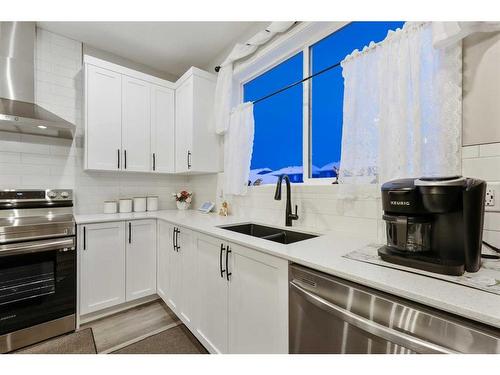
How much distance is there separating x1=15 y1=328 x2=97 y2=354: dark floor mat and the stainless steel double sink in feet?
4.45

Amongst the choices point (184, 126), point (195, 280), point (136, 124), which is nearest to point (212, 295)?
point (195, 280)

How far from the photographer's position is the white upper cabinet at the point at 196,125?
8.24 feet

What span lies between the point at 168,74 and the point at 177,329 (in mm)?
3088

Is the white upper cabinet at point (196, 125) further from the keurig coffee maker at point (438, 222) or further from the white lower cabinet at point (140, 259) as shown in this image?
the keurig coffee maker at point (438, 222)

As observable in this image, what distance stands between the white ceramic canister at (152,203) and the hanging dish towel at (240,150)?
1063mm

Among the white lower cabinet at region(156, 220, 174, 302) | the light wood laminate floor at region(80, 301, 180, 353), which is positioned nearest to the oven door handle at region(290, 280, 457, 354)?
the white lower cabinet at region(156, 220, 174, 302)

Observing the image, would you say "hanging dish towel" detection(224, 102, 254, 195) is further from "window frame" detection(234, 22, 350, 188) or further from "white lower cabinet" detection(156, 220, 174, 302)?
"white lower cabinet" detection(156, 220, 174, 302)

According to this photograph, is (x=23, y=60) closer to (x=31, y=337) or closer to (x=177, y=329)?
(x=31, y=337)

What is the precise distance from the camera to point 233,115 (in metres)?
2.37

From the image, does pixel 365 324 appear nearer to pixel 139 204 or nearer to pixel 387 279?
pixel 387 279

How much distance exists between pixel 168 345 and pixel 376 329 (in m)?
1.62

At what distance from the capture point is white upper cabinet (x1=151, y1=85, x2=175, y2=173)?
2.66m

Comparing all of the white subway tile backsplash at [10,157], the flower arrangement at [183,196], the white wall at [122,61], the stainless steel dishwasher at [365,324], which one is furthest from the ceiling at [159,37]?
the stainless steel dishwasher at [365,324]
